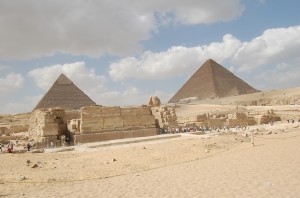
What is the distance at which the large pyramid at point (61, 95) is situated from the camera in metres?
35.8

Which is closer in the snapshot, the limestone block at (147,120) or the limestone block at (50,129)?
the limestone block at (50,129)

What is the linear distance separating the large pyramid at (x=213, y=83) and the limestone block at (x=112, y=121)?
157 feet

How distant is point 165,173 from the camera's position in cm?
895

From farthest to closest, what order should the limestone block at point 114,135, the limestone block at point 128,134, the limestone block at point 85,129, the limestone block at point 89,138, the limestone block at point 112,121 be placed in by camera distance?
the limestone block at point 128,134 → the limestone block at point 112,121 → the limestone block at point 114,135 → the limestone block at point 85,129 → the limestone block at point 89,138

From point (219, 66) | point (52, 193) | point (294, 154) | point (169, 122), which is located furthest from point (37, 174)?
point (219, 66)

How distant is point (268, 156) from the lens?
10.2 m

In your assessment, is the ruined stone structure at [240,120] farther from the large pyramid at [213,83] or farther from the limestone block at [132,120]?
the large pyramid at [213,83]

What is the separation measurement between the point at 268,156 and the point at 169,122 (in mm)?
12090

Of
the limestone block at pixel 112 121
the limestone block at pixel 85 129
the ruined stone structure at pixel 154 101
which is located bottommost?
the limestone block at pixel 85 129

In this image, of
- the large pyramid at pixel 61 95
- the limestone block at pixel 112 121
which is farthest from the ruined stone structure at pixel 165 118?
the large pyramid at pixel 61 95

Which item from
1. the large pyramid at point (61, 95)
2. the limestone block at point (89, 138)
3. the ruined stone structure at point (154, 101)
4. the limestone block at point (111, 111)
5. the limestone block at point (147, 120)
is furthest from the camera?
the large pyramid at point (61, 95)

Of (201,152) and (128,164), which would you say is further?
(201,152)

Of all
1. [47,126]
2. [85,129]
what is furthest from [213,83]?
[47,126]

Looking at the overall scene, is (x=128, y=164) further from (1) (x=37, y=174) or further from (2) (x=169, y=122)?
(2) (x=169, y=122)
